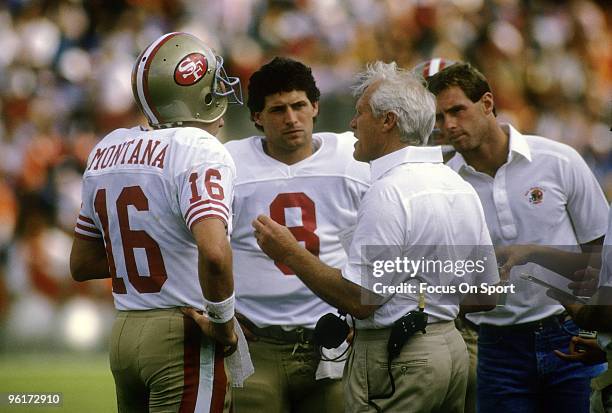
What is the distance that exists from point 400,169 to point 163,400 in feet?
3.24

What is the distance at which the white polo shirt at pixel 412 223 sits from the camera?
9.45 feet

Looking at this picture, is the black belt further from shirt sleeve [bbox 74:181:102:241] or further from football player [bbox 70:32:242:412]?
shirt sleeve [bbox 74:181:102:241]

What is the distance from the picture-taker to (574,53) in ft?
30.2

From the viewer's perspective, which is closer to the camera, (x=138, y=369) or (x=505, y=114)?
(x=138, y=369)

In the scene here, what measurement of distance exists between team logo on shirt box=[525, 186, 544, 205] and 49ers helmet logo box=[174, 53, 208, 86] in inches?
56.1

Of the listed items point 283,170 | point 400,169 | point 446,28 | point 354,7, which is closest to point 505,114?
point 446,28

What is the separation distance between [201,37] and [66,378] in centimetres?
309

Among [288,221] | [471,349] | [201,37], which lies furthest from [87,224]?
[201,37]

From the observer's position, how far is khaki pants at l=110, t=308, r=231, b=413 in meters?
2.83

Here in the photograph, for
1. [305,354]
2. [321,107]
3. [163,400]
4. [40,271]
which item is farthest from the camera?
[321,107]

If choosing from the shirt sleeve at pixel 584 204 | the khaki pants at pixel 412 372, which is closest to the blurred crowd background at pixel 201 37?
the shirt sleeve at pixel 584 204

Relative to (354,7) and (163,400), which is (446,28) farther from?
(163,400)

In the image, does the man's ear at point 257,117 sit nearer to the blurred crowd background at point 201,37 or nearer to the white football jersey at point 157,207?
the white football jersey at point 157,207

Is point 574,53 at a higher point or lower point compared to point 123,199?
higher
